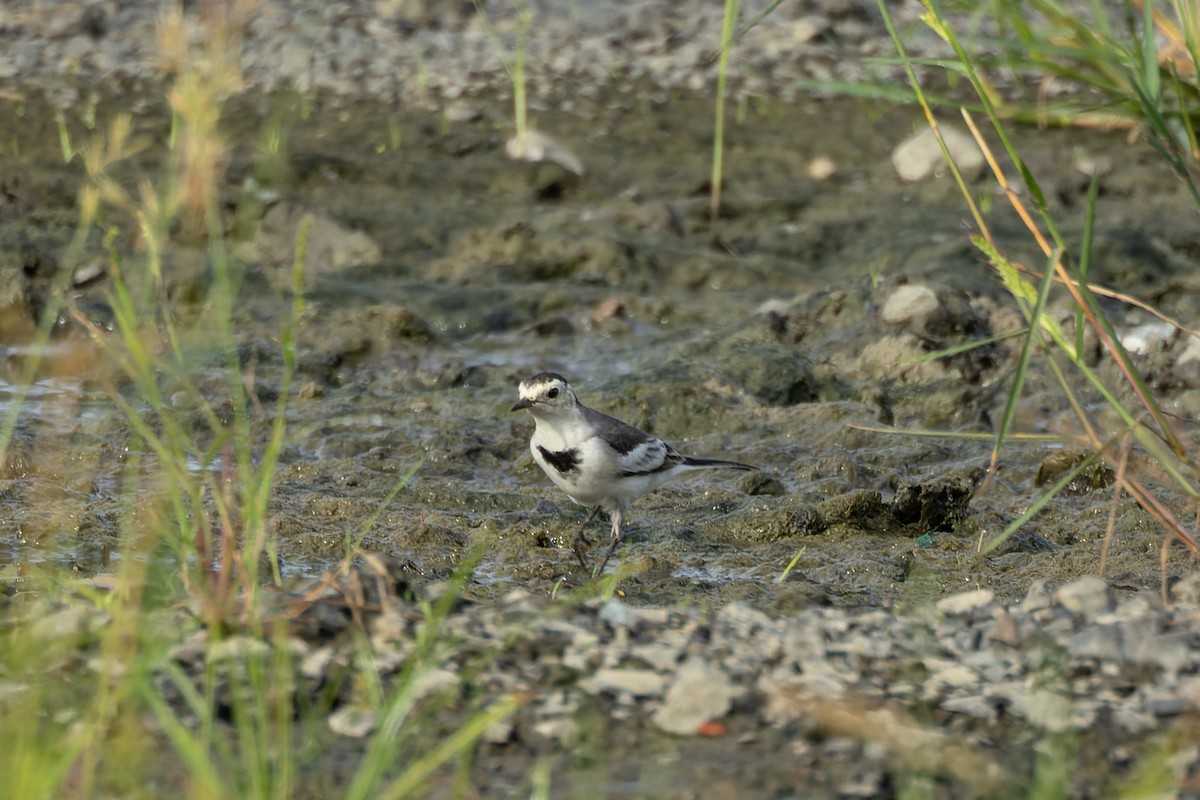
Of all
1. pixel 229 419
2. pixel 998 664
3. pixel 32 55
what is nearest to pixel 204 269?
pixel 229 419

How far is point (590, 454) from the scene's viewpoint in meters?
6.17

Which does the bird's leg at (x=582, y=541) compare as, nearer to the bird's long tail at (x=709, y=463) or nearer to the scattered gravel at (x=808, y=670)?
the bird's long tail at (x=709, y=463)

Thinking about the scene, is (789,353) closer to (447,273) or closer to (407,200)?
(447,273)

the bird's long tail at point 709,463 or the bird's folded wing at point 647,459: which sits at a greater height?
the bird's folded wing at point 647,459

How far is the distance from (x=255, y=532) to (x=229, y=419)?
4207 mm

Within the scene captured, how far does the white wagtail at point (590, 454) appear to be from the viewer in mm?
6188

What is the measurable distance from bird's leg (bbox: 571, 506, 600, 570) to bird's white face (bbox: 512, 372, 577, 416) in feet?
1.46

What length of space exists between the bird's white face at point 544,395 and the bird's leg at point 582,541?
0.45 m

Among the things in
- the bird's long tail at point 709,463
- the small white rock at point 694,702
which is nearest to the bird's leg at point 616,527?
the bird's long tail at point 709,463

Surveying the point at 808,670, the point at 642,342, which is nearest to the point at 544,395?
the point at 642,342

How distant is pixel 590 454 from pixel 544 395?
34cm

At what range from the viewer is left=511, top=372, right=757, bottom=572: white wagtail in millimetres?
6188

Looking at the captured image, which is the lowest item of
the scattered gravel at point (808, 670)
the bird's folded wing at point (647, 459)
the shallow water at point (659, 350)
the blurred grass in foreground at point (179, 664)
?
the shallow water at point (659, 350)

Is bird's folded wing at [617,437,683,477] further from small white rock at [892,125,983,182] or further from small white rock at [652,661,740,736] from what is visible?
small white rock at [892,125,983,182]
